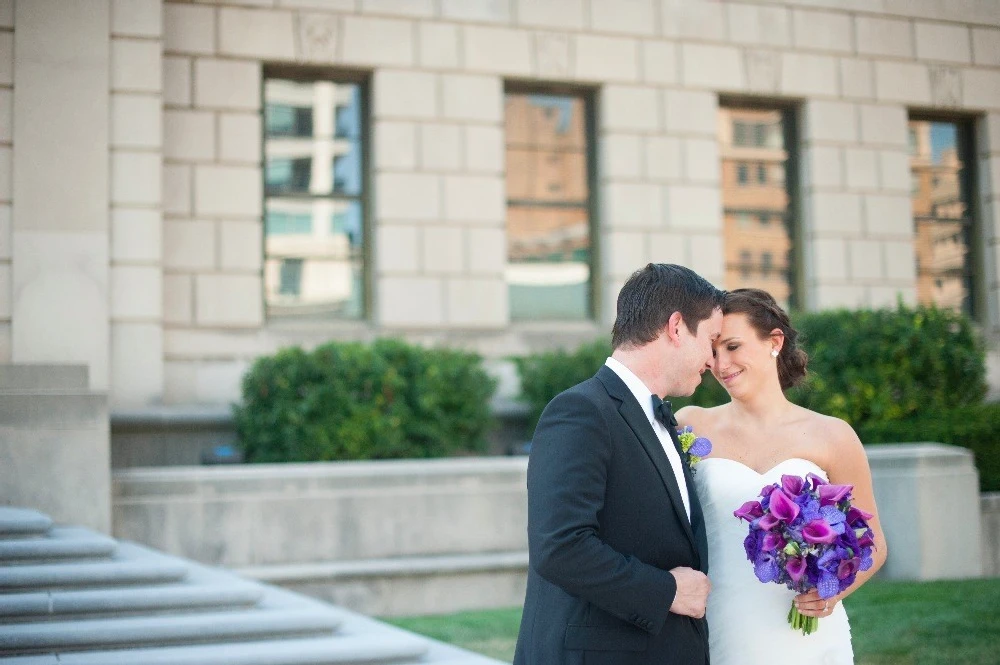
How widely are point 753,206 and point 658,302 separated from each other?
495 inches

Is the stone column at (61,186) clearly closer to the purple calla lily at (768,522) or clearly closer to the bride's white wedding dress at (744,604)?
the bride's white wedding dress at (744,604)

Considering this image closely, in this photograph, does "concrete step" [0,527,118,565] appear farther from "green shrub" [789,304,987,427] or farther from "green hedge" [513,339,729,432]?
"green shrub" [789,304,987,427]

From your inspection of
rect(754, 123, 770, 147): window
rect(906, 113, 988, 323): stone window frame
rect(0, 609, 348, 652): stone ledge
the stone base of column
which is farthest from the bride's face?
rect(906, 113, 988, 323): stone window frame

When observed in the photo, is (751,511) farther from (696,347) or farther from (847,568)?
(696,347)

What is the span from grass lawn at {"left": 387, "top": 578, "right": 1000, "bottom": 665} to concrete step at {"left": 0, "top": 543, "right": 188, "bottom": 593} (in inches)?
74.9

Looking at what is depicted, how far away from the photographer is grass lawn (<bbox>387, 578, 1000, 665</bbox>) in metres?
7.43

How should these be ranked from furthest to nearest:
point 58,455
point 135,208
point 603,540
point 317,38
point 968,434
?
point 317,38 → point 135,208 → point 968,434 → point 58,455 → point 603,540

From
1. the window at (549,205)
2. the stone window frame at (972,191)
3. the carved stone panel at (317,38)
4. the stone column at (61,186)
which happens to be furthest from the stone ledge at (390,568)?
the stone window frame at (972,191)

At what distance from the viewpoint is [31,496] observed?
30.2 feet

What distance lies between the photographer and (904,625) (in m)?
8.09

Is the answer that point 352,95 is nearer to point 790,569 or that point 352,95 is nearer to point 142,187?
point 142,187

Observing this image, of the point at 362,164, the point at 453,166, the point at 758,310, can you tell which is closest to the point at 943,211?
the point at 453,166

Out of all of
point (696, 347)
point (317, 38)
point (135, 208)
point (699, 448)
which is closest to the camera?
point (696, 347)

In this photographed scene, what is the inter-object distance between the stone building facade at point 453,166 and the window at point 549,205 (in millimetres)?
38
